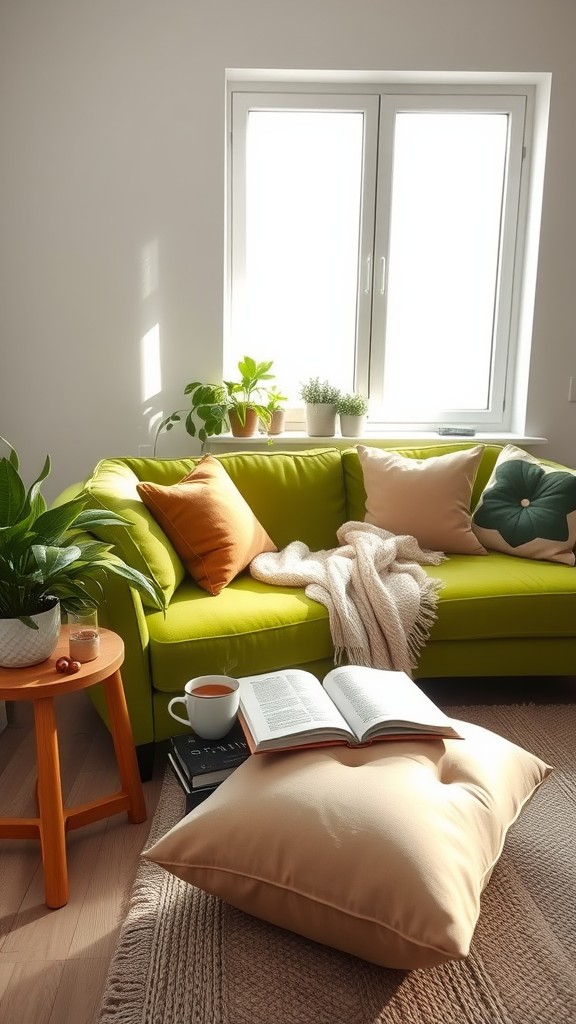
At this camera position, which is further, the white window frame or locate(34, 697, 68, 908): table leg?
the white window frame

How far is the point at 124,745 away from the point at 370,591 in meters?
0.88

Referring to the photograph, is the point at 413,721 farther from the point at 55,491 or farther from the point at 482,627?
the point at 55,491

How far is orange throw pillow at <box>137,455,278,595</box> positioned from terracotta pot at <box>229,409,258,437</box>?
766 mm

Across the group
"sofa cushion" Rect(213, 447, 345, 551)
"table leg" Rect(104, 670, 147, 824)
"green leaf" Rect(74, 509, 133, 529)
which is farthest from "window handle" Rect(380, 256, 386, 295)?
"table leg" Rect(104, 670, 147, 824)

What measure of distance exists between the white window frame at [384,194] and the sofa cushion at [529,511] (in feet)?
2.60

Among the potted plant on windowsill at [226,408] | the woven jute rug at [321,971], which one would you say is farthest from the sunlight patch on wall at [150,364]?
the woven jute rug at [321,971]

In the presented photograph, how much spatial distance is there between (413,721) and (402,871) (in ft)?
1.12

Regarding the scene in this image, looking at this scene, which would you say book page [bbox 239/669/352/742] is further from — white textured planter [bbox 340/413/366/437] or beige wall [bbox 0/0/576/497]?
beige wall [bbox 0/0/576/497]

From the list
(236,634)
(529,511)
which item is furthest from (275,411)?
(236,634)

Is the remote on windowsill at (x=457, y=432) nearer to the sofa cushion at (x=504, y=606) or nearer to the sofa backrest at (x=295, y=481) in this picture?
the sofa backrest at (x=295, y=481)

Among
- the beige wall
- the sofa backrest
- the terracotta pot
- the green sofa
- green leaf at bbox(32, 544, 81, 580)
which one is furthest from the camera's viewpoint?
the terracotta pot

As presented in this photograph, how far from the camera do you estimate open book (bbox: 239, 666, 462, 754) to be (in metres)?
1.49

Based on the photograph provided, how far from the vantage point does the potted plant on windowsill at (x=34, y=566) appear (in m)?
1.65

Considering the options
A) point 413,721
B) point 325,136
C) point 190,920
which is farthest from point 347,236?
point 190,920
